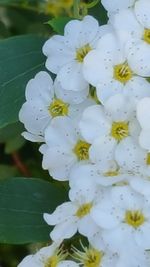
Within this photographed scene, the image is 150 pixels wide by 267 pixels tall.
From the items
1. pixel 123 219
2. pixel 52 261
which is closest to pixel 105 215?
pixel 123 219

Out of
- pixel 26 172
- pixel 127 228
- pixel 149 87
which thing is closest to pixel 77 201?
pixel 127 228

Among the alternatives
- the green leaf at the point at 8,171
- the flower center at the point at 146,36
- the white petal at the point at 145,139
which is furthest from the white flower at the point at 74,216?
the green leaf at the point at 8,171

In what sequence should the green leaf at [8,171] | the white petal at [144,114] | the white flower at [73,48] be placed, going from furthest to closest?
the green leaf at [8,171], the white flower at [73,48], the white petal at [144,114]

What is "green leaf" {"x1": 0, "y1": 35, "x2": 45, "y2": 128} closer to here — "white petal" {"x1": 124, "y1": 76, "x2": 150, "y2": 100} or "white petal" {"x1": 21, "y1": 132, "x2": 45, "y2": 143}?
"white petal" {"x1": 21, "y1": 132, "x2": 45, "y2": 143}

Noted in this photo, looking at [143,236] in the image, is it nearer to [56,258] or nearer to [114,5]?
[56,258]

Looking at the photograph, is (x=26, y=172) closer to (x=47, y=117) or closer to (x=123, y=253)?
(x=47, y=117)

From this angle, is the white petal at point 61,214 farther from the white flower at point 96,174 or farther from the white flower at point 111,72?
the white flower at point 111,72
